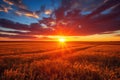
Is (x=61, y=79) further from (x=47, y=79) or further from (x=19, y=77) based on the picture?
(x=19, y=77)

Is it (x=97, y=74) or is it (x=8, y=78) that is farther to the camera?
(x=97, y=74)

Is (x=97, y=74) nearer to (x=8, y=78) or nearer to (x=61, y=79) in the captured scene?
(x=61, y=79)

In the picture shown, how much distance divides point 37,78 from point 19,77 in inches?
41.4

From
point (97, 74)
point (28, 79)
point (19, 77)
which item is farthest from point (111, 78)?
point (19, 77)

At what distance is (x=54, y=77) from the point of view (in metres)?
6.04

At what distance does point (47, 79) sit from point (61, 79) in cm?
78

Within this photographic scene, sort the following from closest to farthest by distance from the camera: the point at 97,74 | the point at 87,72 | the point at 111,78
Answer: the point at 111,78 < the point at 97,74 < the point at 87,72

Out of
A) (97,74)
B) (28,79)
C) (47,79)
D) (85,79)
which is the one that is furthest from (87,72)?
(28,79)

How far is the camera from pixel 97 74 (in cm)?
657

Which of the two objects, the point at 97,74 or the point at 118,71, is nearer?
the point at 97,74

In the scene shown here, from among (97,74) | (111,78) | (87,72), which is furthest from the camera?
(87,72)

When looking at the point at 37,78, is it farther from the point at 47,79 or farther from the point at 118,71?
the point at 118,71

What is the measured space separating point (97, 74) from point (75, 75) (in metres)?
1.35

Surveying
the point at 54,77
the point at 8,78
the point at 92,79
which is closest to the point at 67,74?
the point at 54,77
